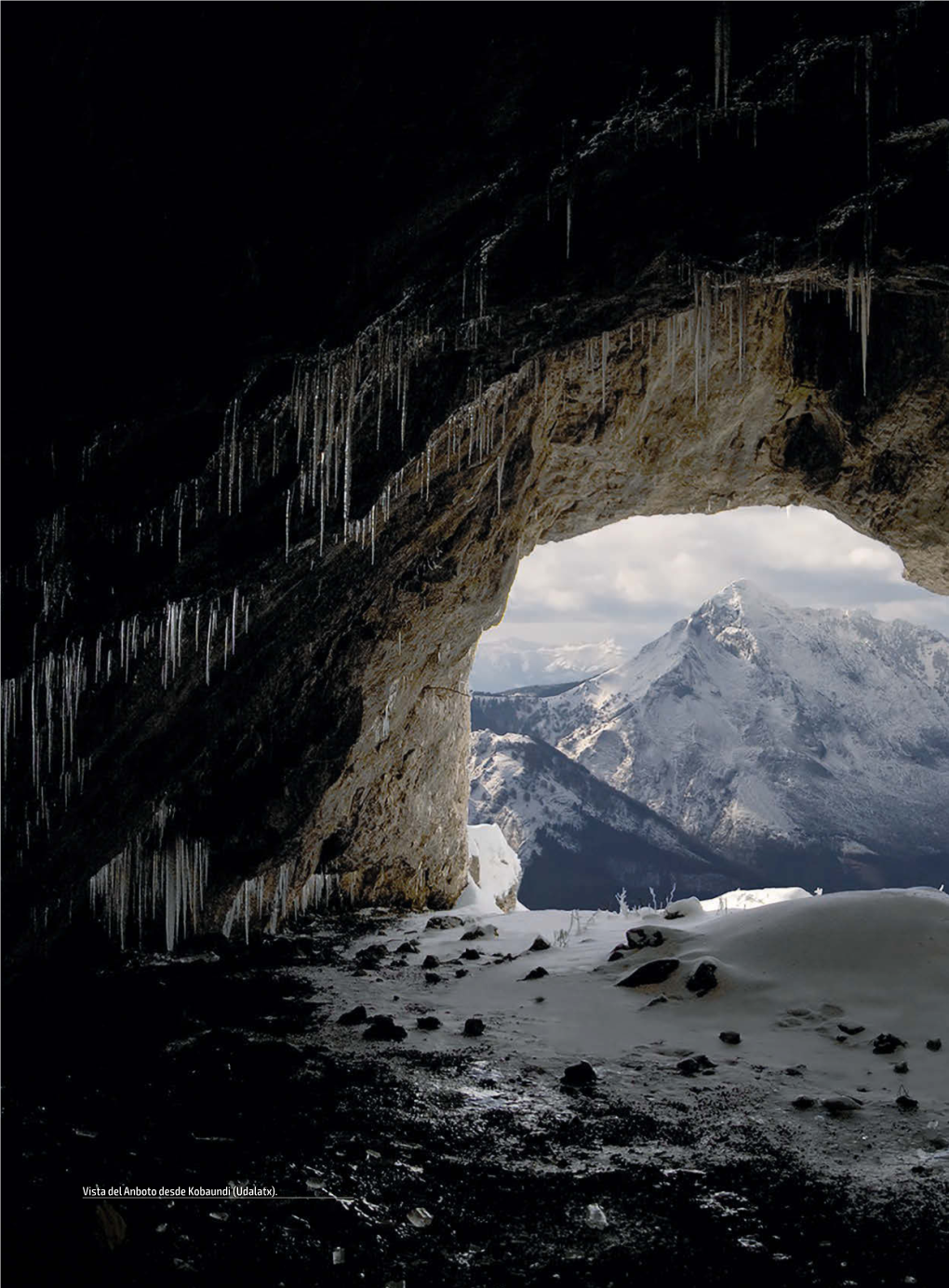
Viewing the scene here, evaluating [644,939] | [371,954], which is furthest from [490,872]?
[644,939]

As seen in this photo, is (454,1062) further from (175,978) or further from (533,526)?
(533,526)

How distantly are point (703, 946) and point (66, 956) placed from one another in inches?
279

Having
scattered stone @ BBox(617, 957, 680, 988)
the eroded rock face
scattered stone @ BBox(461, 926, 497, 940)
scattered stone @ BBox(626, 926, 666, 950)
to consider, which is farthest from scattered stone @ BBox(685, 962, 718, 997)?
the eroded rock face

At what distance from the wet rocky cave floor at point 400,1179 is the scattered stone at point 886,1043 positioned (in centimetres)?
154

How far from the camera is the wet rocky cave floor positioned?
10.3 ft

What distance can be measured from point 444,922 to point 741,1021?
6.43 metres

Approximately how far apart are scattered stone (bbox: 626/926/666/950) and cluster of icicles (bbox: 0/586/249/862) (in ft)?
18.6

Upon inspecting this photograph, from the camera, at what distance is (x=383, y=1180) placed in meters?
3.82

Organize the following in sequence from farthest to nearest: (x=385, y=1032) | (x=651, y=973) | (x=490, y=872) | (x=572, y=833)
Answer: (x=572, y=833) < (x=490, y=872) < (x=651, y=973) < (x=385, y=1032)

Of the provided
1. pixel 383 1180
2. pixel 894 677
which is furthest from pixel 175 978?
pixel 894 677

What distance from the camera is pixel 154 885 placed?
30.1 feet

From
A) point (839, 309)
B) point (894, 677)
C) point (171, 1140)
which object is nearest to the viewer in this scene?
point (171, 1140)

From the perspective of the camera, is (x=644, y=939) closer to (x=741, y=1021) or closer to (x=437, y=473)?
(x=741, y=1021)

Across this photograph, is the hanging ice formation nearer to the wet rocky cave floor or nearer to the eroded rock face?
the eroded rock face
